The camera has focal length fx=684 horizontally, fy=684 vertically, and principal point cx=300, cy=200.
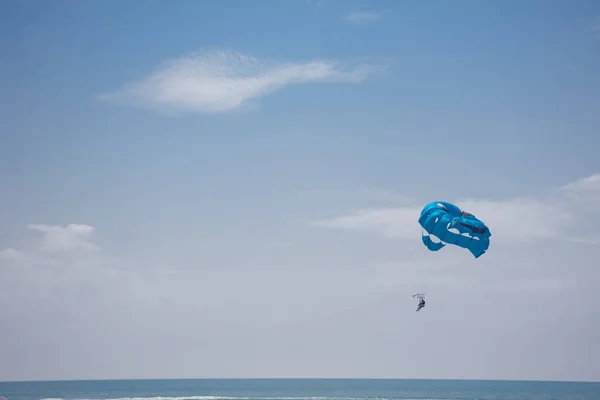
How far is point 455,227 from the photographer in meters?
29.0

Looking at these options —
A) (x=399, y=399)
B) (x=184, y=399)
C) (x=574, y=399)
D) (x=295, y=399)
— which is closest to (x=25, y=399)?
(x=184, y=399)

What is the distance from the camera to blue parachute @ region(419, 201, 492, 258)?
28875mm

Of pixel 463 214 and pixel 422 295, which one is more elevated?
pixel 463 214

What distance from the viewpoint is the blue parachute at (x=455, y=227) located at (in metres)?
28.9

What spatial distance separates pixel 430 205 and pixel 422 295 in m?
3.98

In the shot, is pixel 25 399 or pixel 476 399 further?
pixel 476 399

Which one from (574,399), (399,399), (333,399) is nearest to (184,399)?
(333,399)

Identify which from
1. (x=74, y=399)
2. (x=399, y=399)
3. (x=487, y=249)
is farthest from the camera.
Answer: (x=399, y=399)

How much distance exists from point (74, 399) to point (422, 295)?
7004 centimetres

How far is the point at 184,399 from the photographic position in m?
88.2

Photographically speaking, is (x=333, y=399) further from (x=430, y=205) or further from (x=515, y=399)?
(x=430, y=205)

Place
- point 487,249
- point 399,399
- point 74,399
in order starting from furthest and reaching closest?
point 399,399 < point 74,399 < point 487,249

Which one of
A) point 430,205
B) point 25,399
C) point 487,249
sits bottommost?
point 25,399

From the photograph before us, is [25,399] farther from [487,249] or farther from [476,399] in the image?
[487,249]
